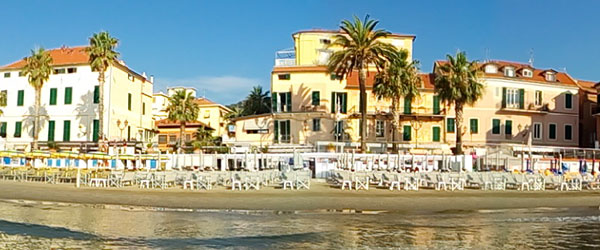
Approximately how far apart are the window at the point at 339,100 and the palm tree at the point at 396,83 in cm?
443

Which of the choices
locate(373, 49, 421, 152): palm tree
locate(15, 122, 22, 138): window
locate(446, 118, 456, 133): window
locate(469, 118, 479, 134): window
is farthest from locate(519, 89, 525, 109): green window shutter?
locate(15, 122, 22, 138): window

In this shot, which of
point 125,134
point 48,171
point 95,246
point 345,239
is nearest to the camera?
point 95,246

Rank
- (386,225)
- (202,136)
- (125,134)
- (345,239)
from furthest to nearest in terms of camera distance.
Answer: (202,136) < (125,134) < (386,225) < (345,239)

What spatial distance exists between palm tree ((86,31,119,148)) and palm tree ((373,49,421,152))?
878 inches

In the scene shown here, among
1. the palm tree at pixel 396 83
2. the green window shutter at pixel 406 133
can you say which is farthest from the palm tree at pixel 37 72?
the green window shutter at pixel 406 133

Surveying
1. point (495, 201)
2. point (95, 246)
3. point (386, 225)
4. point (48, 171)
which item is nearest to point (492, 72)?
point (495, 201)

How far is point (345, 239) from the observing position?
12797 mm

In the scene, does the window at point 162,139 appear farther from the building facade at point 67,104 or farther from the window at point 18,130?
the window at point 18,130

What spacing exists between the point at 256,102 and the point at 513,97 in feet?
98.3

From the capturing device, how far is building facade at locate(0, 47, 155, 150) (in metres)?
54.2

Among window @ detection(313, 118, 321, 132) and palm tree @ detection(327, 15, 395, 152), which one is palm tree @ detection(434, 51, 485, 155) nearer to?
palm tree @ detection(327, 15, 395, 152)

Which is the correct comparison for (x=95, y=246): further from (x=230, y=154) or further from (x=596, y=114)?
(x=596, y=114)

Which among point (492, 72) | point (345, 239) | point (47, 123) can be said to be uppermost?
point (492, 72)

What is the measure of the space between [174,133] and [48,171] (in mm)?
31270
